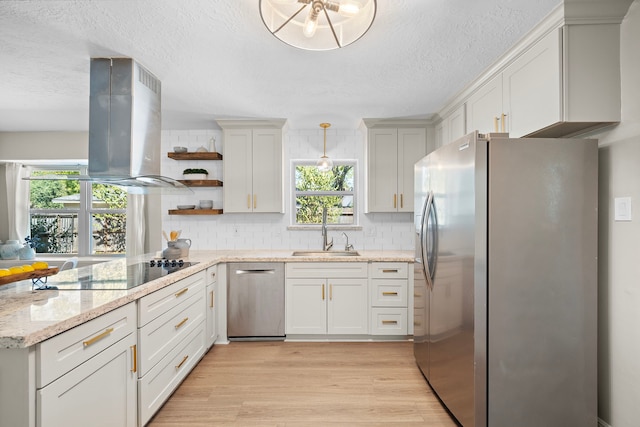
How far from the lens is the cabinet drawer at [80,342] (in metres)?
1.21

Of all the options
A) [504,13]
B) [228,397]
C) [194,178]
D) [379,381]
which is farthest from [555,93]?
[194,178]

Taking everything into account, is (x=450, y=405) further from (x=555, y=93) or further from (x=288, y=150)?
(x=288, y=150)

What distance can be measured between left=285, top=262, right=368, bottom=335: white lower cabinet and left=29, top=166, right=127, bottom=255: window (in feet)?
9.69

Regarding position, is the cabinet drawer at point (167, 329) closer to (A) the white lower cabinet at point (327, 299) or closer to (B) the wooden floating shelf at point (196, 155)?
(A) the white lower cabinet at point (327, 299)

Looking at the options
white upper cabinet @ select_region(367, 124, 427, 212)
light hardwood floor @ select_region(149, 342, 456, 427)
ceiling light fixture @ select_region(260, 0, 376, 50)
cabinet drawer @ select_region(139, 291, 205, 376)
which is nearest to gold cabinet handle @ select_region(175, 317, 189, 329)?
cabinet drawer @ select_region(139, 291, 205, 376)

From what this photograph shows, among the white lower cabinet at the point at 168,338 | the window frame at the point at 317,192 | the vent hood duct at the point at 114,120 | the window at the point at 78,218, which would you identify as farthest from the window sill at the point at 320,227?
the window at the point at 78,218

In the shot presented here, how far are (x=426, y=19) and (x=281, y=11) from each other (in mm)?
815

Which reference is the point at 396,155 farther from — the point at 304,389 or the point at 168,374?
the point at 168,374

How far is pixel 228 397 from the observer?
2.34m

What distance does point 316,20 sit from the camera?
5.35 ft

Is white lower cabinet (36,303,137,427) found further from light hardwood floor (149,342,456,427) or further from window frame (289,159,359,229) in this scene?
window frame (289,159,359,229)

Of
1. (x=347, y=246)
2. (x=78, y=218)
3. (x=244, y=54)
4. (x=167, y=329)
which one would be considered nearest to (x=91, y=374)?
(x=167, y=329)

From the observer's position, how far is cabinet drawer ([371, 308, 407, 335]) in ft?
10.9

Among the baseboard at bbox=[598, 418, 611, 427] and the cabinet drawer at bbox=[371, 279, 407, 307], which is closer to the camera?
the baseboard at bbox=[598, 418, 611, 427]
